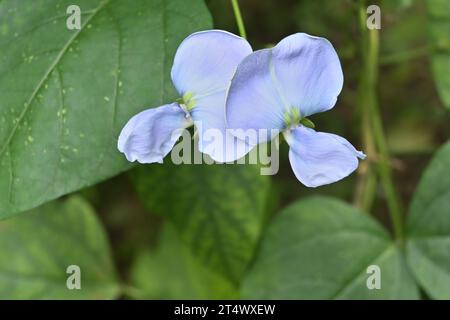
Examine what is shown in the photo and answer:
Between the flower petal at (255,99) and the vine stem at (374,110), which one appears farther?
the vine stem at (374,110)

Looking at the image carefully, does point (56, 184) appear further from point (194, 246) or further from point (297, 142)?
point (194, 246)

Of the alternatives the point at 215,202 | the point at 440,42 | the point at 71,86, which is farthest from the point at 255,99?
the point at 440,42

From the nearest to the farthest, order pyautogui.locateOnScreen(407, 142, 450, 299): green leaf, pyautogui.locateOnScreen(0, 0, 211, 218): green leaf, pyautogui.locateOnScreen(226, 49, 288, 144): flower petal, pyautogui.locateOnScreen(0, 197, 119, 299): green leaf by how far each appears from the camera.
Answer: pyautogui.locateOnScreen(226, 49, 288, 144): flower petal < pyautogui.locateOnScreen(0, 0, 211, 218): green leaf < pyautogui.locateOnScreen(407, 142, 450, 299): green leaf < pyautogui.locateOnScreen(0, 197, 119, 299): green leaf

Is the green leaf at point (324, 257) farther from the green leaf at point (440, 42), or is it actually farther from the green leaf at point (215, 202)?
the green leaf at point (440, 42)

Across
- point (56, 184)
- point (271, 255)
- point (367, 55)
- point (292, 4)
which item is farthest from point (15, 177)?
point (292, 4)

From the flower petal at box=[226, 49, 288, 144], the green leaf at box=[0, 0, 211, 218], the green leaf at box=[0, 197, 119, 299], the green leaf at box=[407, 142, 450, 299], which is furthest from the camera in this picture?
the green leaf at box=[0, 197, 119, 299]

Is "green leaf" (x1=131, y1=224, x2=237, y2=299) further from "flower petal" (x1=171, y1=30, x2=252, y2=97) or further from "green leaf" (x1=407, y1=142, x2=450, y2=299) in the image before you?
"flower petal" (x1=171, y1=30, x2=252, y2=97)

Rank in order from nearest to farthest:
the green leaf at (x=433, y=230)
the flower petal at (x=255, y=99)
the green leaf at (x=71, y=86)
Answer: the flower petal at (x=255, y=99)
the green leaf at (x=71, y=86)
the green leaf at (x=433, y=230)

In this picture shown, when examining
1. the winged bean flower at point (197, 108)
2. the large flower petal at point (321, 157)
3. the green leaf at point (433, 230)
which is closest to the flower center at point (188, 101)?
the winged bean flower at point (197, 108)

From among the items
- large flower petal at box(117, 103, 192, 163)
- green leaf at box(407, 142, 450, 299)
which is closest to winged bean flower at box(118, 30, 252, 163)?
large flower petal at box(117, 103, 192, 163)

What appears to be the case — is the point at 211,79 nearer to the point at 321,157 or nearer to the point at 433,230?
the point at 321,157
